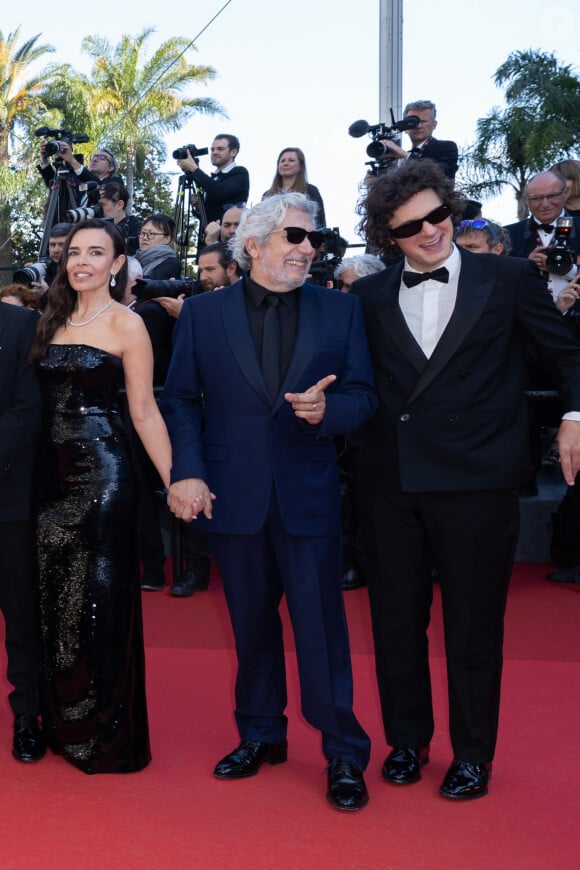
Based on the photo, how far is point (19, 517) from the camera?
340 centimetres

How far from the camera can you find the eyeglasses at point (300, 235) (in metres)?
2.96

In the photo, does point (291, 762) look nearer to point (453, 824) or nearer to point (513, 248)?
point (453, 824)

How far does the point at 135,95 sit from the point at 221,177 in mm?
20792

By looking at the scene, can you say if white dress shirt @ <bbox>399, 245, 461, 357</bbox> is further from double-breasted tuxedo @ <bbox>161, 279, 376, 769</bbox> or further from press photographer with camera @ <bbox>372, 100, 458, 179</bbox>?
press photographer with camera @ <bbox>372, 100, 458, 179</bbox>

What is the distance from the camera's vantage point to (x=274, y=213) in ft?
9.80

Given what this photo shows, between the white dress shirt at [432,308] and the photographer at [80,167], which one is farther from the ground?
the photographer at [80,167]

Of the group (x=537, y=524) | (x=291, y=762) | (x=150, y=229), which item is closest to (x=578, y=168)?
(x=537, y=524)

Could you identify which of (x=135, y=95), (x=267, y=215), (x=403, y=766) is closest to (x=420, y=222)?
Result: (x=267, y=215)

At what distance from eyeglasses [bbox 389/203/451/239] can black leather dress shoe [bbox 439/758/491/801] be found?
1.54m

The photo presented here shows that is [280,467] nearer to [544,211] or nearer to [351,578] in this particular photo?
[351,578]

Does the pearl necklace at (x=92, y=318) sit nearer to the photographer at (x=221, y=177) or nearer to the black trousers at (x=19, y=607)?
the black trousers at (x=19, y=607)

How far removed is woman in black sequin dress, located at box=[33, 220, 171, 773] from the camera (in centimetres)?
322

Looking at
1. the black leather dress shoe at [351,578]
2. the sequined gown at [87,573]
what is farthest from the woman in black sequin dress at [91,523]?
the black leather dress shoe at [351,578]

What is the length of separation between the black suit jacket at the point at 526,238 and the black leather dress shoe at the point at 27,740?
3.90 metres
